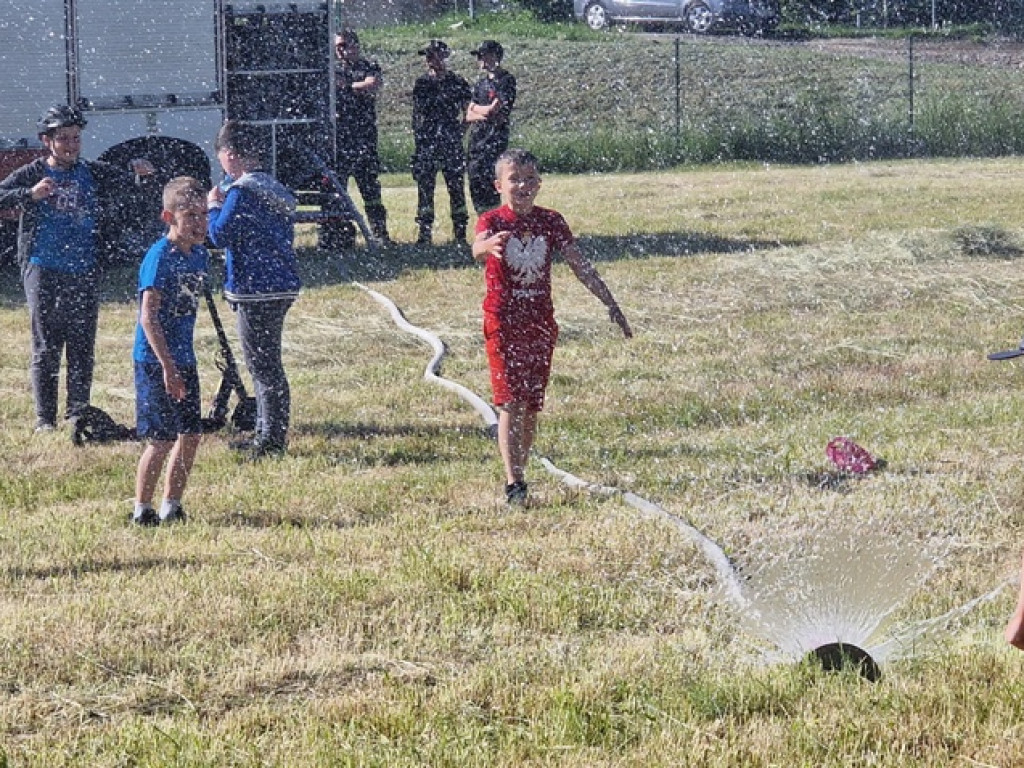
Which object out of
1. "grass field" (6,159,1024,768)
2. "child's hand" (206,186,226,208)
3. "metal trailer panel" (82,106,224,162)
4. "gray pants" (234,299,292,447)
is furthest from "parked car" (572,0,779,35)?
"gray pants" (234,299,292,447)

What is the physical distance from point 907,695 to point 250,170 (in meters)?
4.62

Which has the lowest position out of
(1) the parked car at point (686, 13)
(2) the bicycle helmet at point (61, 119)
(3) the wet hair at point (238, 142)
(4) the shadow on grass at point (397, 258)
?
(4) the shadow on grass at point (397, 258)

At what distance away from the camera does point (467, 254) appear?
16.2 meters

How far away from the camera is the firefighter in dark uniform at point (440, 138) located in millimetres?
16562

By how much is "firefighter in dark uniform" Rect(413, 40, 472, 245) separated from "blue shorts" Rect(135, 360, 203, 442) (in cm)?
972

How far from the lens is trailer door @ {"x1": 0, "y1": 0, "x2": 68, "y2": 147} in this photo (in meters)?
15.7

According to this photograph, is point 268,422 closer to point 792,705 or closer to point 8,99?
point 792,705

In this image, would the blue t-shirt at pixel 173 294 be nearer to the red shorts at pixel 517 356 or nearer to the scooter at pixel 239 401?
the red shorts at pixel 517 356

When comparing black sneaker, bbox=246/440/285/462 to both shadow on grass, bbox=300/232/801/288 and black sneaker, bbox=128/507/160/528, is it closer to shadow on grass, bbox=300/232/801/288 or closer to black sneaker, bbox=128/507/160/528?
black sneaker, bbox=128/507/160/528

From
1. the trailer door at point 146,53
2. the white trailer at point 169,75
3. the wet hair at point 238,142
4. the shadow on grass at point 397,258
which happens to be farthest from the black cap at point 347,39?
the wet hair at point 238,142

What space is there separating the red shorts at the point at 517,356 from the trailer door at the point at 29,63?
31.9 feet

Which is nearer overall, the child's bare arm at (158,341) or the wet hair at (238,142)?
the child's bare arm at (158,341)

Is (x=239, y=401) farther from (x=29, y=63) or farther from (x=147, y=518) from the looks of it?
(x=29, y=63)

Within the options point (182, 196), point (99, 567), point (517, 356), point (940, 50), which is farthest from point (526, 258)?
point (940, 50)
